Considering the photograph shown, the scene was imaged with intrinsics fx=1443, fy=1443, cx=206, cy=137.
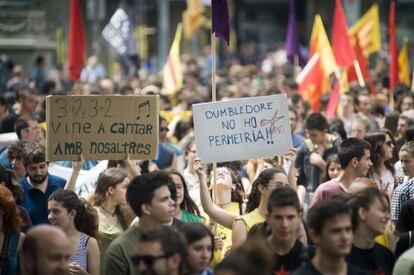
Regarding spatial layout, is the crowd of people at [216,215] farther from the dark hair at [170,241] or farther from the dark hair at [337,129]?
the dark hair at [337,129]

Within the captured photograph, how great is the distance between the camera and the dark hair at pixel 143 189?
345 inches

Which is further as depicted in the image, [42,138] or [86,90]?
[86,90]

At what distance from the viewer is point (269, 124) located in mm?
11000

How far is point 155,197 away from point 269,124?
2.42 meters

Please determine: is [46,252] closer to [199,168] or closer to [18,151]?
[199,168]

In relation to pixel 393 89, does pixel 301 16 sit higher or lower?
higher

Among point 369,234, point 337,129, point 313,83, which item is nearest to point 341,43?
point 313,83

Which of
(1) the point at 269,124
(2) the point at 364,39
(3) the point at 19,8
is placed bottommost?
(1) the point at 269,124

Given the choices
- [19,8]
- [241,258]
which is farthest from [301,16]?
[241,258]

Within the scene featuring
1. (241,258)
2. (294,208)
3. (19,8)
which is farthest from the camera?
(19,8)

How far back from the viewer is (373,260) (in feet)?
27.8

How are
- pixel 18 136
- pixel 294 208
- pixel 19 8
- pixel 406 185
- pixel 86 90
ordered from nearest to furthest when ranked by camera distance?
pixel 294 208
pixel 406 185
pixel 18 136
pixel 86 90
pixel 19 8

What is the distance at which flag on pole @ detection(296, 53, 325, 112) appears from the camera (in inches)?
810

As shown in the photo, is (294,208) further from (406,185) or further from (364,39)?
(364,39)
